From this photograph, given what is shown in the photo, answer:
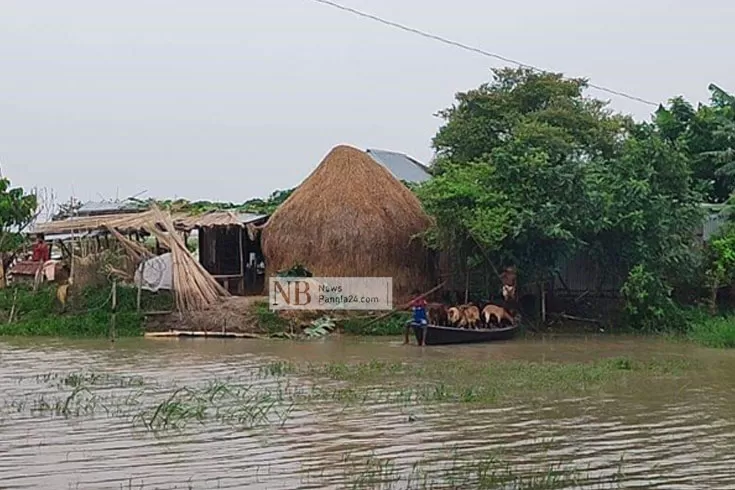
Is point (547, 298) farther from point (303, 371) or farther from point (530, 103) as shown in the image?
point (303, 371)

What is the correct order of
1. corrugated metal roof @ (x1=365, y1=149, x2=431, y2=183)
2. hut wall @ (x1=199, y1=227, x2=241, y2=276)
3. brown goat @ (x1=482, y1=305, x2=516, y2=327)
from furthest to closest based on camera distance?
1. corrugated metal roof @ (x1=365, y1=149, x2=431, y2=183)
2. hut wall @ (x1=199, y1=227, x2=241, y2=276)
3. brown goat @ (x1=482, y1=305, x2=516, y2=327)

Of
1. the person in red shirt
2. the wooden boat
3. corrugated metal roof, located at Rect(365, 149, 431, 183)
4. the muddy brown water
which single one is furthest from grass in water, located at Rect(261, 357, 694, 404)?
corrugated metal roof, located at Rect(365, 149, 431, 183)

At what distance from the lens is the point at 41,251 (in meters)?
24.1

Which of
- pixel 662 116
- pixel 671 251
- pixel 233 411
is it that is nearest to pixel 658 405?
pixel 233 411

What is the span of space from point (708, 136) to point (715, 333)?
7852 millimetres

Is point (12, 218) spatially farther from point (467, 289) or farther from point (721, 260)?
point (721, 260)

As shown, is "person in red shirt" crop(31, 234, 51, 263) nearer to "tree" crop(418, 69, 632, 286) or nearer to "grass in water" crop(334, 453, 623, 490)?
"tree" crop(418, 69, 632, 286)

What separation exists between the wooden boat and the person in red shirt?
10.0m

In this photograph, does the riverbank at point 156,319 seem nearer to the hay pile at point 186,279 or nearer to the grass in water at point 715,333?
the hay pile at point 186,279

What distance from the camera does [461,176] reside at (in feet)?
69.1

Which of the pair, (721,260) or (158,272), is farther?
(158,272)

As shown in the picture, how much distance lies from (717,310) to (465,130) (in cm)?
797

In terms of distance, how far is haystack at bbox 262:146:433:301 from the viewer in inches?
867

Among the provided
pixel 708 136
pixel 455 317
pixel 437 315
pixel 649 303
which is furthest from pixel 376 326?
pixel 708 136
